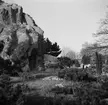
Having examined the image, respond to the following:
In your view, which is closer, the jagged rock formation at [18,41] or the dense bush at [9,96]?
the dense bush at [9,96]

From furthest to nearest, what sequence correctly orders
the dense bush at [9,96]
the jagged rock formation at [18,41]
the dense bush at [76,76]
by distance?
the jagged rock formation at [18,41] < the dense bush at [76,76] < the dense bush at [9,96]

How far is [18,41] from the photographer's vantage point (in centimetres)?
2358

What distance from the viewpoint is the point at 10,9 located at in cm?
2906

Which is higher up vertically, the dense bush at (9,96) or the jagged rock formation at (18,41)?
the jagged rock formation at (18,41)

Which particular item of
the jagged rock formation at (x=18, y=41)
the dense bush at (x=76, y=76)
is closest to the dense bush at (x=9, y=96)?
the dense bush at (x=76, y=76)

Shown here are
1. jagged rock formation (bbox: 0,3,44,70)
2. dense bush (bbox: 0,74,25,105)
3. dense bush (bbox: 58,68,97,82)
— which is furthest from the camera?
jagged rock formation (bbox: 0,3,44,70)

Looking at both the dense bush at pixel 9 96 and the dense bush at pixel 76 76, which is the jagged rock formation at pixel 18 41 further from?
the dense bush at pixel 9 96

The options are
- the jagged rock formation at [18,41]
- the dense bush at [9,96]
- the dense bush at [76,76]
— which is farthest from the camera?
the jagged rock formation at [18,41]

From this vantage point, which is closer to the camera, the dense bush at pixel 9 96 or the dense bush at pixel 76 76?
the dense bush at pixel 9 96

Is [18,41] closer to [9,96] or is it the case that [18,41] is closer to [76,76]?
[76,76]

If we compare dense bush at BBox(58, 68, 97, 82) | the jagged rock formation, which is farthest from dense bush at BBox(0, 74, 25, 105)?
the jagged rock formation

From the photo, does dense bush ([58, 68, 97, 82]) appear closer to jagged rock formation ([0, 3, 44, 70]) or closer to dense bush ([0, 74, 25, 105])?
dense bush ([0, 74, 25, 105])

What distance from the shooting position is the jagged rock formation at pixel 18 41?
72.4 ft

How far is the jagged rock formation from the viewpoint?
22062 mm
